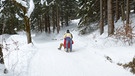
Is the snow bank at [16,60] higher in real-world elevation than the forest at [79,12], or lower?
lower

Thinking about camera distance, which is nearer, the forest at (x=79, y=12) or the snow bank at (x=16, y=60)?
the snow bank at (x=16, y=60)

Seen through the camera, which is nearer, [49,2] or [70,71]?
[70,71]

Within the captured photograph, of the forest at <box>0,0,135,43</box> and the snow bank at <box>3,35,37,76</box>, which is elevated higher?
the forest at <box>0,0,135,43</box>

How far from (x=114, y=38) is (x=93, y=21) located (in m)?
17.0

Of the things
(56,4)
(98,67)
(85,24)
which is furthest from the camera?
(56,4)

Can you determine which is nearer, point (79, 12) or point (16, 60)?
point (16, 60)

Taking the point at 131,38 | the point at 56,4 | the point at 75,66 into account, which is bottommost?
the point at 75,66

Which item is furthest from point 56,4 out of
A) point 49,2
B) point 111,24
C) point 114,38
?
point 114,38

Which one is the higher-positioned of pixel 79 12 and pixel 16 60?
pixel 79 12

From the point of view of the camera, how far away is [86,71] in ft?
34.1

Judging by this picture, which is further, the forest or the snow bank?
the forest

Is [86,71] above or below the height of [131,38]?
below

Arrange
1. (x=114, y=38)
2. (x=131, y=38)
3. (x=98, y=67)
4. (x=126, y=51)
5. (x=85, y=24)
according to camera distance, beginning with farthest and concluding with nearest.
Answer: (x=85, y=24) → (x=114, y=38) → (x=131, y=38) → (x=126, y=51) → (x=98, y=67)

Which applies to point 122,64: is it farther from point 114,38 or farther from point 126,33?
point 114,38
